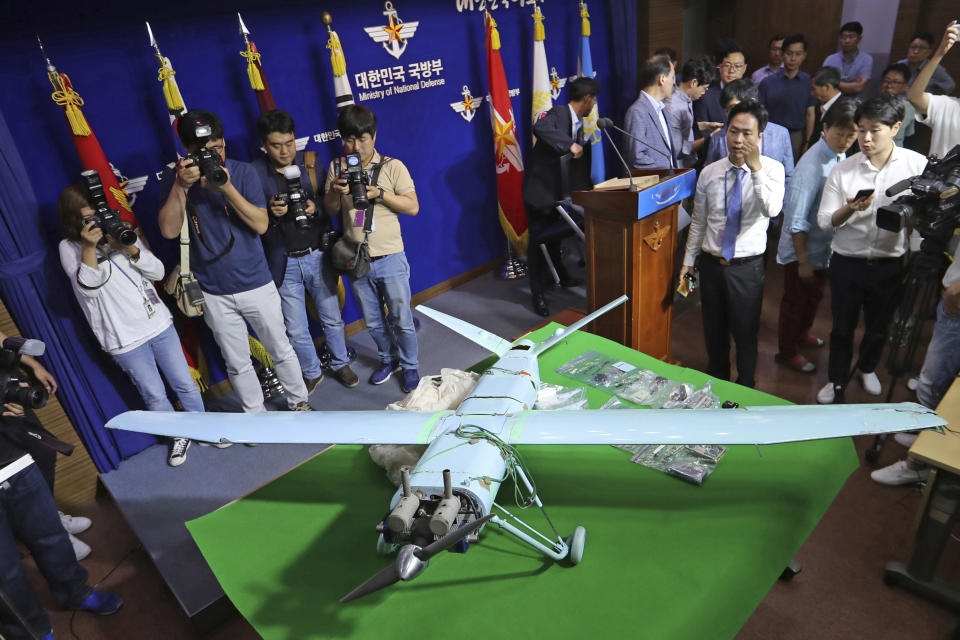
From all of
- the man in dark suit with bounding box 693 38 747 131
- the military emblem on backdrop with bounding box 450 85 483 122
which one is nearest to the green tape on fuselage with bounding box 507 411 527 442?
the military emblem on backdrop with bounding box 450 85 483 122

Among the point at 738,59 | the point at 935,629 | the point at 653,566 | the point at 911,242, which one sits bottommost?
the point at 935,629

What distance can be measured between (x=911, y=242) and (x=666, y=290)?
1487mm

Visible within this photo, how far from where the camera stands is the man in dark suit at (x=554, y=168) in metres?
4.77

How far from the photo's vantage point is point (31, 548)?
2684 mm

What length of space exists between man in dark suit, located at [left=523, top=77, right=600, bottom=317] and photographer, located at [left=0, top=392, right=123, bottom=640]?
3830 mm

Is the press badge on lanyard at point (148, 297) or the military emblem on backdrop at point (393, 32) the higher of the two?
the military emblem on backdrop at point (393, 32)

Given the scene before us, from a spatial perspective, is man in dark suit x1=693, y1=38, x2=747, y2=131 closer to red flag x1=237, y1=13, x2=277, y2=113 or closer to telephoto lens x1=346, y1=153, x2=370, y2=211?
telephoto lens x1=346, y1=153, x2=370, y2=211

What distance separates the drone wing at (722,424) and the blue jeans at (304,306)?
95.1 inches

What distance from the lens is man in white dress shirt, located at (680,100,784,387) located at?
10.3 ft

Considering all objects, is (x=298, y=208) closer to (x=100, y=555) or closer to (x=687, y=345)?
(x=100, y=555)

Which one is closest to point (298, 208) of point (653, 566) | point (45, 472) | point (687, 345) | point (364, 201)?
point (364, 201)

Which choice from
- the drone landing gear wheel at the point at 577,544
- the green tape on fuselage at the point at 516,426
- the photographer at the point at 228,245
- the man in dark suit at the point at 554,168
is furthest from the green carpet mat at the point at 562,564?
the man in dark suit at the point at 554,168

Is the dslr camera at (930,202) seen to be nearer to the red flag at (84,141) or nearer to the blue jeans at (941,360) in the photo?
the blue jeans at (941,360)

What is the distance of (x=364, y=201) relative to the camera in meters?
3.76
